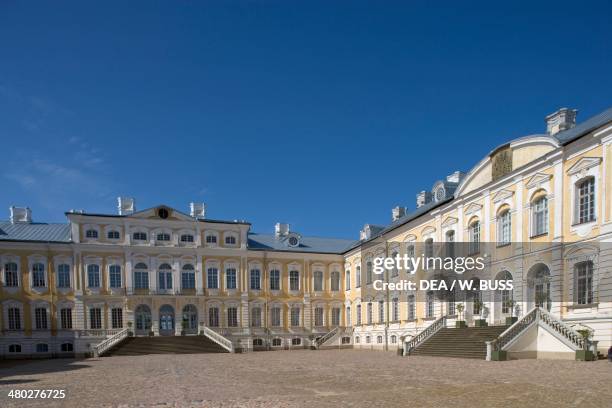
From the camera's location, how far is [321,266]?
42.0 m

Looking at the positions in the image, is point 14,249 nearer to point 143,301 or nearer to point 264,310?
point 143,301

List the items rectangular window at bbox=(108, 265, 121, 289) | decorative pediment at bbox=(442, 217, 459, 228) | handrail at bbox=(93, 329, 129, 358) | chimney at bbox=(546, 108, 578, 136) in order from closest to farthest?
chimney at bbox=(546, 108, 578, 136) < decorative pediment at bbox=(442, 217, 459, 228) < handrail at bbox=(93, 329, 129, 358) < rectangular window at bbox=(108, 265, 121, 289)

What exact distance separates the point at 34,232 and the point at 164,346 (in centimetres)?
1416

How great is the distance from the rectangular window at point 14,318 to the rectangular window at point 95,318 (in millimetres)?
4843

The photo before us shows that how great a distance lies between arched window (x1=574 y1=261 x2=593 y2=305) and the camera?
60.9 feet

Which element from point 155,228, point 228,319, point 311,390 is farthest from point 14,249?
point 311,390

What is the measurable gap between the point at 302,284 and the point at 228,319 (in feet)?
23.4

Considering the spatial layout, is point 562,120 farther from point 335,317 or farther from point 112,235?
point 112,235

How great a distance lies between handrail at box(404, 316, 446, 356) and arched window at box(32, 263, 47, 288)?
2697 cm

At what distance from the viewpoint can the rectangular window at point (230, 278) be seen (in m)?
38.9

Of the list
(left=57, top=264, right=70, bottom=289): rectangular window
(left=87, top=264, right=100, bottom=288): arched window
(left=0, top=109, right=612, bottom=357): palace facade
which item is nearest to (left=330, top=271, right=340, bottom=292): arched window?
(left=0, top=109, right=612, bottom=357): palace facade

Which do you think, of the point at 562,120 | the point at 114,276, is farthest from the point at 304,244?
the point at 562,120

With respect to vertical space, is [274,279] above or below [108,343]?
above

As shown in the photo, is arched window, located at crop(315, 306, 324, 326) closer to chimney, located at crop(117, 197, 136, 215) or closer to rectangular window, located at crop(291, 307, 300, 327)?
rectangular window, located at crop(291, 307, 300, 327)
